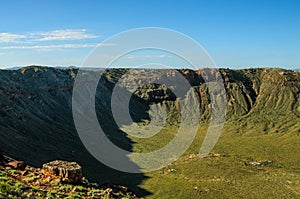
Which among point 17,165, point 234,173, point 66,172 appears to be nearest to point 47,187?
point 66,172

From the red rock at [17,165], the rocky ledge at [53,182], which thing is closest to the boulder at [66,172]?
the rocky ledge at [53,182]

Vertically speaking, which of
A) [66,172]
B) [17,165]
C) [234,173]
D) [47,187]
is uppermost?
[17,165]

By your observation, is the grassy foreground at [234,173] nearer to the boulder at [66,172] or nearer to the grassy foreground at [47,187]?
the grassy foreground at [47,187]

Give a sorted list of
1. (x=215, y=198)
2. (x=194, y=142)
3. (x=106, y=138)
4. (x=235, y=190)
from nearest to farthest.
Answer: (x=215, y=198), (x=235, y=190), (x=106, y=138), (x=194, y=142)

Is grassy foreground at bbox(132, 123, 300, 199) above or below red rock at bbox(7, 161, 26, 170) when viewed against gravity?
below

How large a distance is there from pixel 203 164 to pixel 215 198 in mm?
33877

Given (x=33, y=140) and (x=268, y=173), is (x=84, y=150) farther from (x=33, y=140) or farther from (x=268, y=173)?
(x=268, y=173)

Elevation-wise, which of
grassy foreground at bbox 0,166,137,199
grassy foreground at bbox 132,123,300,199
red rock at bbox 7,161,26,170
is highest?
red rock at bbox 7,161,26,170

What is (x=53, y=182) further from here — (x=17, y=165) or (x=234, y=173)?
(x=234, y=173)

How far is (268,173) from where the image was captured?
10519cm

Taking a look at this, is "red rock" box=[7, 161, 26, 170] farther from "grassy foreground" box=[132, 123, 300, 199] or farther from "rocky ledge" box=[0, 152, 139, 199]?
"grassy foreground" box=[132, 123, 300, 199]

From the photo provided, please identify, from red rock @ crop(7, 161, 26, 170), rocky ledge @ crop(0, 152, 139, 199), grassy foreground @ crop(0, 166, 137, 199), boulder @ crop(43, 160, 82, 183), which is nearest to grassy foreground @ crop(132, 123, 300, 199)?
rocky ledge @ crop(0, 152, 139, 199)

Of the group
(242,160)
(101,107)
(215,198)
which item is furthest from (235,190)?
(101,107)

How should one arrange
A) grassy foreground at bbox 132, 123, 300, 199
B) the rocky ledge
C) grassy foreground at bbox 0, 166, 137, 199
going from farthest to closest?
grassy foreground at bbox 132, 123, 300, 199 < the rocky ledge < grassy foreground at bbox 0, 166, 137, 199
